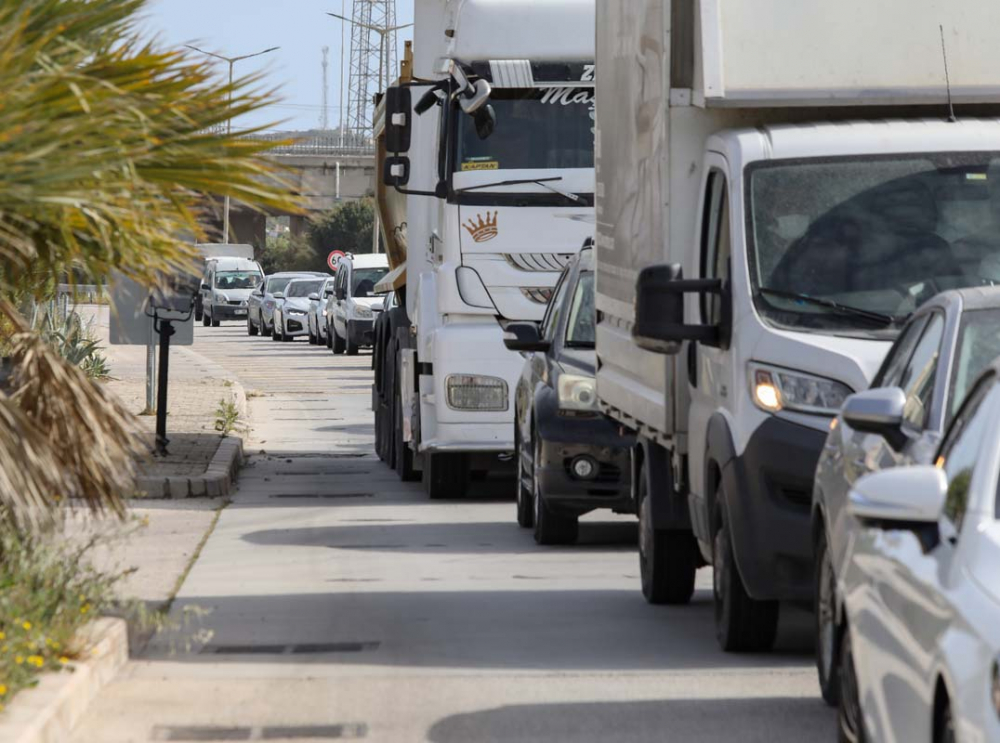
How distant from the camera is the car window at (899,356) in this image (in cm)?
723

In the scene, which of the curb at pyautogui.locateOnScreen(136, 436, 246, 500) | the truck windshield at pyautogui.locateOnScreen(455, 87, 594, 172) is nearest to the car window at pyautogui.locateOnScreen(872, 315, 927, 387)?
the truck windshield at pyautogui.locateOnScreen(455, 87, 594, 172)

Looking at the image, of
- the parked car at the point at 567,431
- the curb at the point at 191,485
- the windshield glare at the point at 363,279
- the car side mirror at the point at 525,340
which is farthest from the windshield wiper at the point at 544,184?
the windshield glare at the point at 363,279

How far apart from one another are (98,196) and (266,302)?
5857 centimetres

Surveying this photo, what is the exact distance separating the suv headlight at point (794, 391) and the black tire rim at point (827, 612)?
1.07 metres

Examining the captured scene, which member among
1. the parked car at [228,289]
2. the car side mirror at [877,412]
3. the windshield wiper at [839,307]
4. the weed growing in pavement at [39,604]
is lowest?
the weed growing in pavement at [39,604]

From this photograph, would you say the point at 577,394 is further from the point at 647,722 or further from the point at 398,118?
the point at 647,722

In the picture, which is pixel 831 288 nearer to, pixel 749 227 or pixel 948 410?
pixel 749 227

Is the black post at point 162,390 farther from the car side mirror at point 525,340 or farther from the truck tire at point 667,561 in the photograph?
the truck tire at point 667,561

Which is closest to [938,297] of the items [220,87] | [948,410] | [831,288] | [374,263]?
[948,410]

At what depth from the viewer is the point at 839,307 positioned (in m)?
9.25

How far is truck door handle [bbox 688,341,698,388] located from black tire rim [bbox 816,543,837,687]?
7.36 feet

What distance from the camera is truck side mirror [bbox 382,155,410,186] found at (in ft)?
58.7

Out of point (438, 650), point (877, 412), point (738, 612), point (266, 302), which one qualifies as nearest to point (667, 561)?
point (738, 612)

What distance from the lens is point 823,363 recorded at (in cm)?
873
